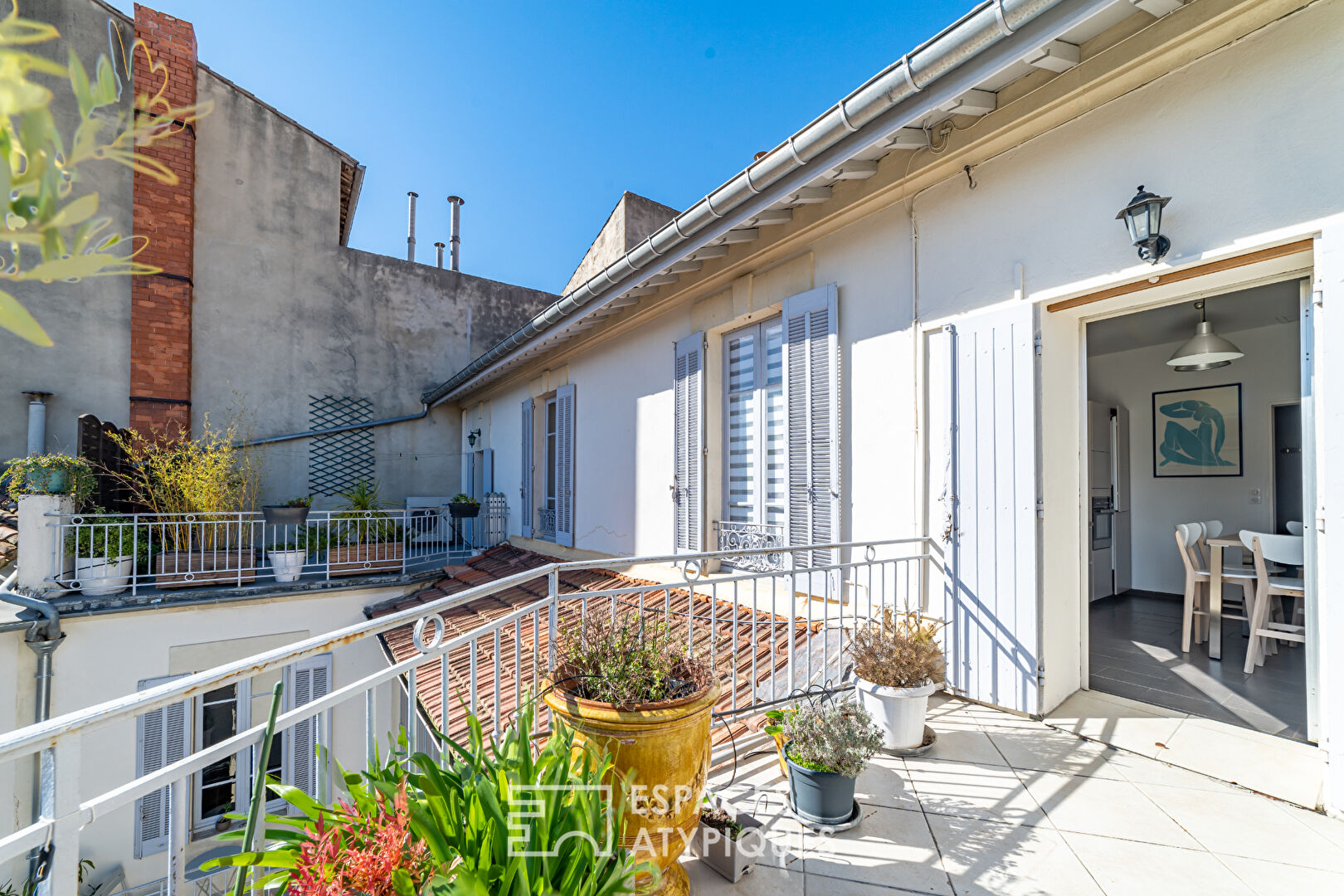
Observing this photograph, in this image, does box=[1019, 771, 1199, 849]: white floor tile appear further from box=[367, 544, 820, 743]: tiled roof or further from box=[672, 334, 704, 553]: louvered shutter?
box=[672, 334, 704, 553]: louvered shutter

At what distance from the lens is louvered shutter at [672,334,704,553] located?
5320mm

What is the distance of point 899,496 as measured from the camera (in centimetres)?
393

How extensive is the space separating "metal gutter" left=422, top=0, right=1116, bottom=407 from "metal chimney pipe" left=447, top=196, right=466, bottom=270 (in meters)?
10.6

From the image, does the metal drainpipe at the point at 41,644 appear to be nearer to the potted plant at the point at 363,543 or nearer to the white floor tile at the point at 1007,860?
the potted plant at the point at 363,543

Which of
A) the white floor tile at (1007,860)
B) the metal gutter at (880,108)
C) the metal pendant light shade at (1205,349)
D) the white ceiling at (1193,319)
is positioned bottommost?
the white floor tile at (1007,860)

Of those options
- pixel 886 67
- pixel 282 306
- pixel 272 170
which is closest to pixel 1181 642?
pixel 886 67

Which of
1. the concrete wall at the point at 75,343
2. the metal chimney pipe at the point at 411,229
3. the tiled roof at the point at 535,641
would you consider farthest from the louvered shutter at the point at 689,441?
the metal chimney pipe at the point at 411,229

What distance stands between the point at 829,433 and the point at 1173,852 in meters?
2.67

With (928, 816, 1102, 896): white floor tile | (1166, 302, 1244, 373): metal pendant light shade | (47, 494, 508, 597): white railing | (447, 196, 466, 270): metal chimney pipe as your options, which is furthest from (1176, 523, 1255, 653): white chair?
(447, 196, 466, 270): metal chimney pipe

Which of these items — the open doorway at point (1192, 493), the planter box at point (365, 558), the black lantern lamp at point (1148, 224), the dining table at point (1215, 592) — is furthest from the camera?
the planter box at point (365, 558)

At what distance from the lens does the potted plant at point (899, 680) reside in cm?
294

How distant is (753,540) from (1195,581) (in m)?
3.19

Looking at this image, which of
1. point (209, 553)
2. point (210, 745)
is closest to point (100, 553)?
point (209, 553)

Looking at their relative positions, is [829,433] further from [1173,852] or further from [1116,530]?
[1116,530]
